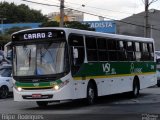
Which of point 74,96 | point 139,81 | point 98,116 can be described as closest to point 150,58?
point 139,81

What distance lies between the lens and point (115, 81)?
22328 millimetres

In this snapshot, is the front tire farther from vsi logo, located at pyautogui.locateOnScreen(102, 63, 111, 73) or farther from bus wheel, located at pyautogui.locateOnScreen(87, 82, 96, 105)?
vsi logo, located at pyautogui.locateOnScreen(102, 63, 111, 73)

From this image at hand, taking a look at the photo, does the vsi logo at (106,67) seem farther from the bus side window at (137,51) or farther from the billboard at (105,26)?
the billboard at (105,26)

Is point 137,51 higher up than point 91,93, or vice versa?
point 137,51

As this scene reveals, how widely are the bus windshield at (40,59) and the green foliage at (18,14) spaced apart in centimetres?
9089

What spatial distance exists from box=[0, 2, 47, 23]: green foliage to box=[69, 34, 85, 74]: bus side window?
90.5 m

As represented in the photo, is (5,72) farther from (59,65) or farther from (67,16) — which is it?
(67,16)

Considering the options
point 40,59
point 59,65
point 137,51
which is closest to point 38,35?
point 40,59

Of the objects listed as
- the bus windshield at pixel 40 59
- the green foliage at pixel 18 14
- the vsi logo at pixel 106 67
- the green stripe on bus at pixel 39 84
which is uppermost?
the green foliage at pixel 18 14

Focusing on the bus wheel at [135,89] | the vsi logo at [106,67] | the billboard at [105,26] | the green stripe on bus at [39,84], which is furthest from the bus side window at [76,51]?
the billboard at [105,26]

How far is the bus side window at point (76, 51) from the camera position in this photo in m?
18.4

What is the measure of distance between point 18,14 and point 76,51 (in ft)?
310

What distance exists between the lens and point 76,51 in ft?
61.3

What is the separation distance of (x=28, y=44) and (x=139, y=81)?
8.45 metres
